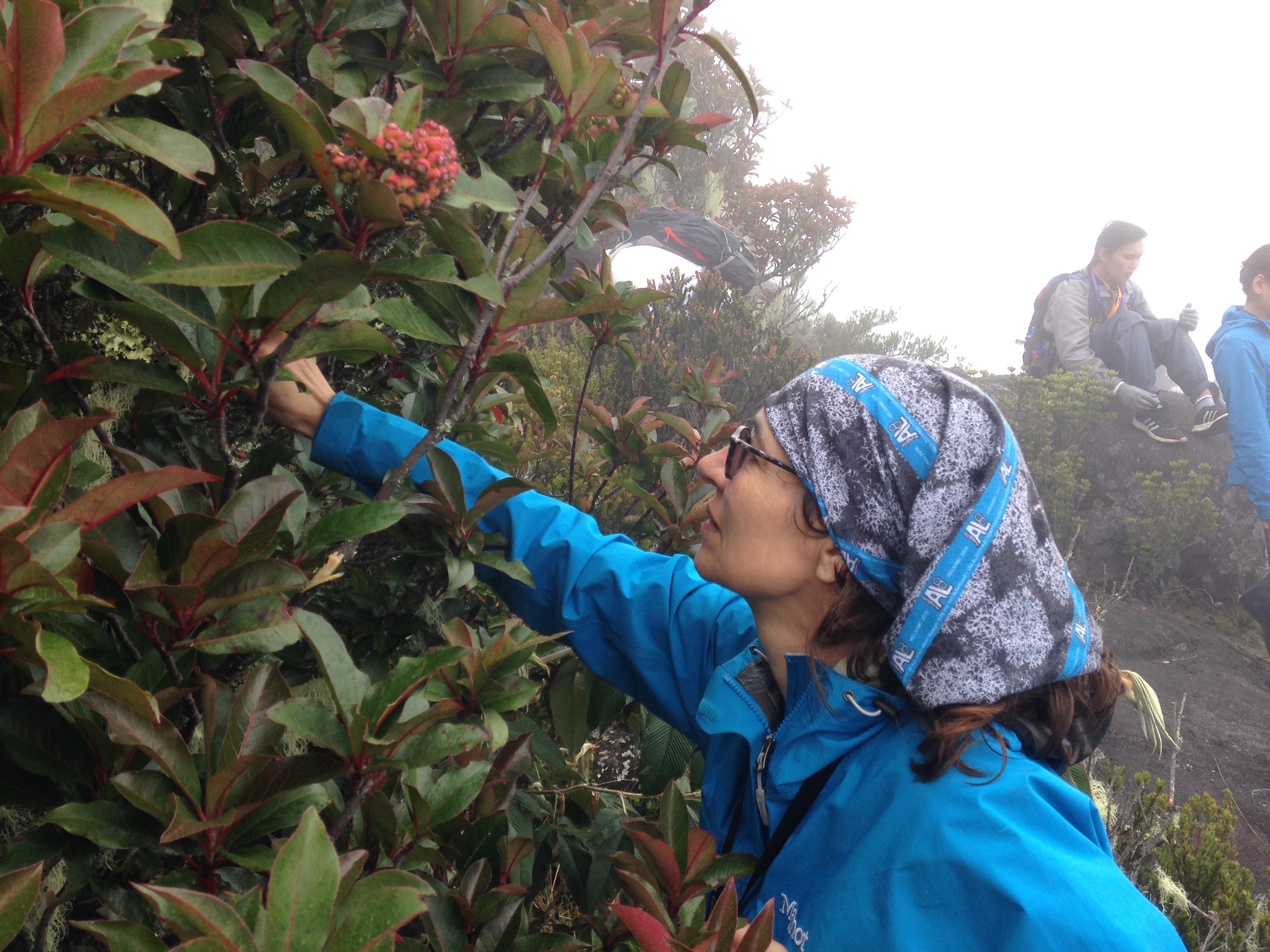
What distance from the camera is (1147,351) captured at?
8398 mm

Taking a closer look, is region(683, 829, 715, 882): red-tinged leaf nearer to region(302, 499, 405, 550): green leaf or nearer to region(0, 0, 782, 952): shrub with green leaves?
region(0, 0, 782, 952): shrub with green leaves

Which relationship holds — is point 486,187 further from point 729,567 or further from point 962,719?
point 962,719

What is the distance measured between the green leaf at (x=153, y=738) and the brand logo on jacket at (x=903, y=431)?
1102 mm

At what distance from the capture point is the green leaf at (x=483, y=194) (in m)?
0.88

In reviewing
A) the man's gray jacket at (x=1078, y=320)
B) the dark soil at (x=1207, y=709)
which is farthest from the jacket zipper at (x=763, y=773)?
the man's gray jacket at (x=1078, y=320)

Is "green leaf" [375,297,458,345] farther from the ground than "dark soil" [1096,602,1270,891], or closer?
farther from the ground

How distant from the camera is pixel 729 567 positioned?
1.49 m

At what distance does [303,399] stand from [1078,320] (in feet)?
28.7

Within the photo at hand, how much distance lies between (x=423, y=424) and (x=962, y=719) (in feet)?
3.34

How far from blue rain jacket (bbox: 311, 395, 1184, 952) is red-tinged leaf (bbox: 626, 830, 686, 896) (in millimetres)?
217

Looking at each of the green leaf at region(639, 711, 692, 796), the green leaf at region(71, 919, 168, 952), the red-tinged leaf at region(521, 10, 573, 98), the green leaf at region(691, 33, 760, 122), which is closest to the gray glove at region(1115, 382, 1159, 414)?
the green leaf at region(639, 711, 692, 796)

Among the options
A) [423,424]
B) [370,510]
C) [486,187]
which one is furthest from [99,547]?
[423,424]

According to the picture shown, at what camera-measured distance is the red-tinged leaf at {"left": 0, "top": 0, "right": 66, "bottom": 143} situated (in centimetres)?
53

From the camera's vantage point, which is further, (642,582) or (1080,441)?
(1080,441)
